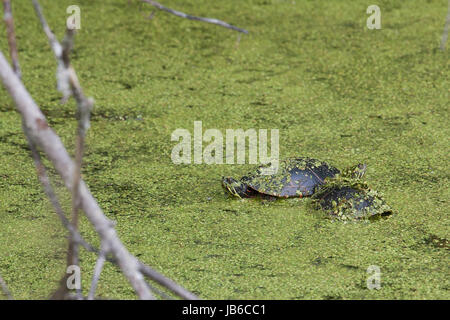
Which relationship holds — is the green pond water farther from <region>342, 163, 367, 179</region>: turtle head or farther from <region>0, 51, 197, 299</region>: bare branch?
<region>0, 51, 197, 299</region>: bare branch

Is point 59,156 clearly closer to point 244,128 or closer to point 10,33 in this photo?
point 10,33

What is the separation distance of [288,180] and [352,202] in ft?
0.74

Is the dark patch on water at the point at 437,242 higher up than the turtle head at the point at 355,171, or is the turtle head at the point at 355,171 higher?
the turtle head at the point at 355,171

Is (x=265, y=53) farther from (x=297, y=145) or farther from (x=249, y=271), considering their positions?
(x=249, y=271)

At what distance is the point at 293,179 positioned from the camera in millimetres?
2104

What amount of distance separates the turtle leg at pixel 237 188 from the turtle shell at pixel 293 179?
0.06 ft

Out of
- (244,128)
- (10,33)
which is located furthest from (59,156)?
(244,128)

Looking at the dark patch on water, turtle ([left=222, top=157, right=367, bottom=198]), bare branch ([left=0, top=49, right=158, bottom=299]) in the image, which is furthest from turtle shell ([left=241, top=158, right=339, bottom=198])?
bare branch ([left=0, top=49, right=158, bottom=299])

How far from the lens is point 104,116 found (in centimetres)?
266

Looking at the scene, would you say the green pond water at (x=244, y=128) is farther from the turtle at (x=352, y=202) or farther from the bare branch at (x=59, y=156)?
the bare branch at (x=59, y=156)

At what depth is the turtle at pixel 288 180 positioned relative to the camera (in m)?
2.08

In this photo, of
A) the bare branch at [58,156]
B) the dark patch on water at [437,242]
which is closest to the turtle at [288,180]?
the dark patch on water at [437,242]

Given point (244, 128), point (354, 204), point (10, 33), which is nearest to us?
point (10, 33)

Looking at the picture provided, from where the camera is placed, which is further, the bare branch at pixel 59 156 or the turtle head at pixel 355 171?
the turtle head at pixel 355 171
